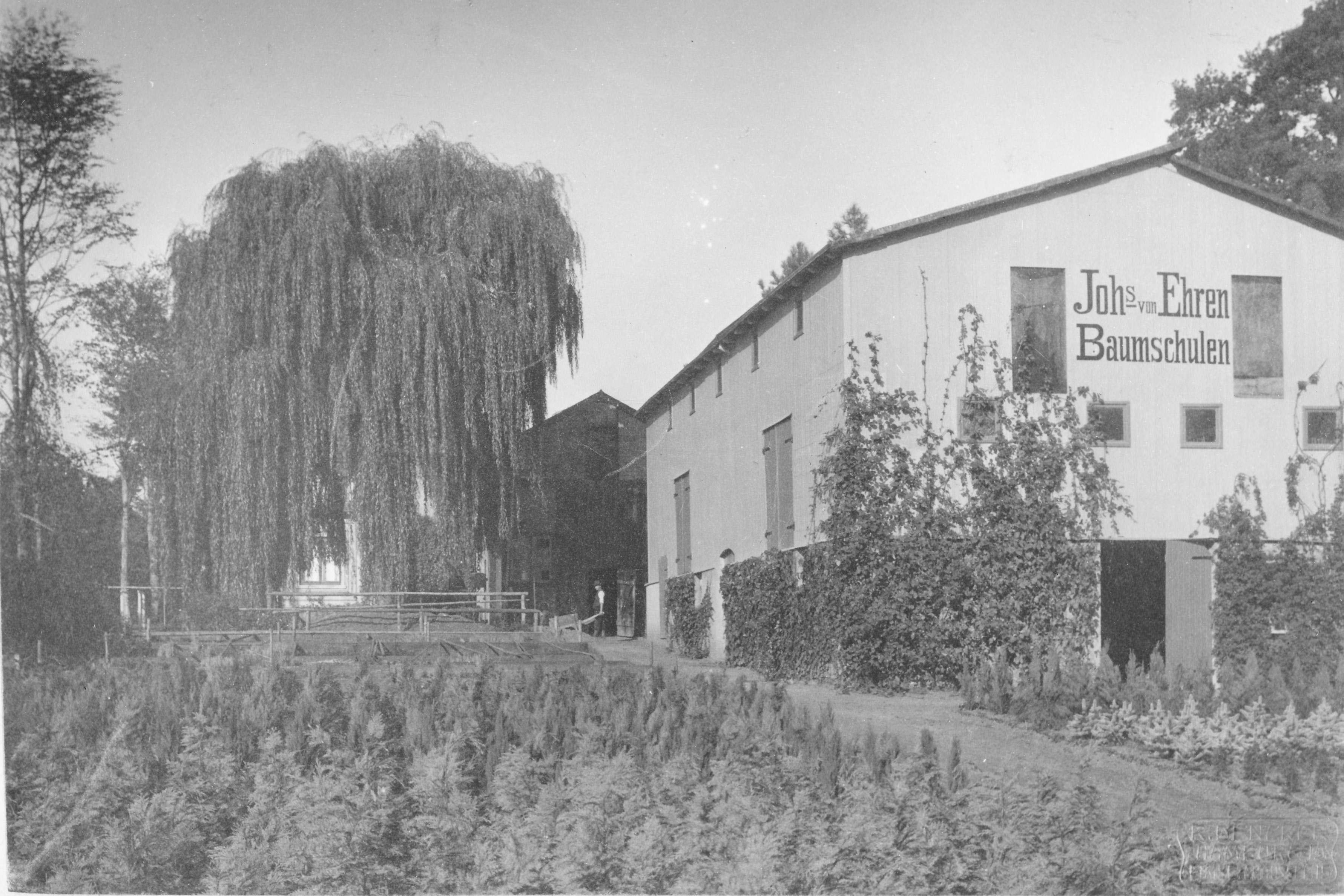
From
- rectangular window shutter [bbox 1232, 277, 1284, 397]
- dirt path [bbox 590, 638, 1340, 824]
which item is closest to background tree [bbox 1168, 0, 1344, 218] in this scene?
rectangular window shutter [bbox 1232, 277, 1284, 397]

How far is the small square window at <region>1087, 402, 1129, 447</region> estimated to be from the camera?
1800 cm

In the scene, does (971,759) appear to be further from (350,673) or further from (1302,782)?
(350,673)

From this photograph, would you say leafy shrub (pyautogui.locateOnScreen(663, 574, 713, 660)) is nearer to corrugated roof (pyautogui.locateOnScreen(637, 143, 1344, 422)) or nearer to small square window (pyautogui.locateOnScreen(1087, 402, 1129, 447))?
corrugated roof (pyautogui.locateOnScreen(637, 143, 1344, 422))

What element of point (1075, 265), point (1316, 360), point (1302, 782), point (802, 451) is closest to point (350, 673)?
point (1302, 782)

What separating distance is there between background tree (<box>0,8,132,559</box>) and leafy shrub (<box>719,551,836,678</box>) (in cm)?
1060

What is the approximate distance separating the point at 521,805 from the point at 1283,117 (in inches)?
848

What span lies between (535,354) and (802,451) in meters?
4.41

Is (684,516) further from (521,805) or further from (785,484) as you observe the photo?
(521,805)

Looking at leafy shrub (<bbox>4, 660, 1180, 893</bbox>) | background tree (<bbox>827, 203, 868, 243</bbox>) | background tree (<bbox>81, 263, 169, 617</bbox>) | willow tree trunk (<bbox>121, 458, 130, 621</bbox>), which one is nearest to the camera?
leafy shrub (<bbox>4, 660, 1180, 893</bbox>)

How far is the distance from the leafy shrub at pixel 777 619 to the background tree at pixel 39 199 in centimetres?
1060

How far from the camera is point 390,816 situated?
7305 millimetres

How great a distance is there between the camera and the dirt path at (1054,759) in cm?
850

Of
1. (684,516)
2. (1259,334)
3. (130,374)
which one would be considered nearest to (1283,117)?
(1259,334)

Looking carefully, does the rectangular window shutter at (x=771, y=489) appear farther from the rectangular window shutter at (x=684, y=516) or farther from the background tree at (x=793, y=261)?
A: the background tree at (x=793, y=261)
